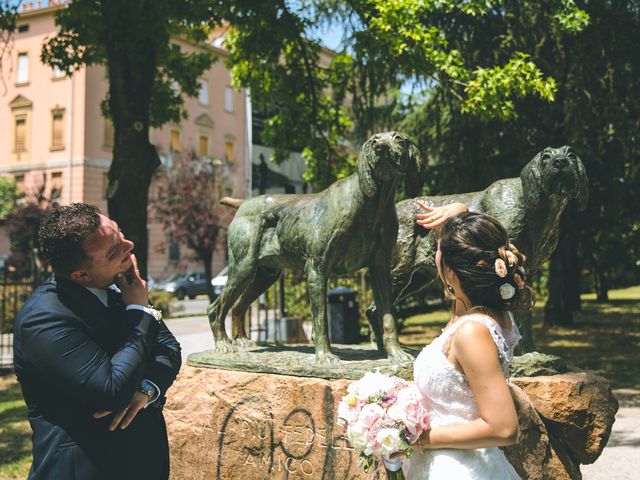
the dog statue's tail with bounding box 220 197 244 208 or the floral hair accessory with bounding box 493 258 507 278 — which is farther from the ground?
the dog statue's tail with bounding box 220 197 244 208

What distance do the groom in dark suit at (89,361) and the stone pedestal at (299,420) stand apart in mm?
1883

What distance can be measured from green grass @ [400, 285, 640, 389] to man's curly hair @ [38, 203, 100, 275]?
254 inches

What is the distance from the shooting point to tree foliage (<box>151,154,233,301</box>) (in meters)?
29.8

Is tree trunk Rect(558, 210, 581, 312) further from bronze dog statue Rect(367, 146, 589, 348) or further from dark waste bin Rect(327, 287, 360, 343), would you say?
bronze dog statue Rect(367, 146, 589, 348)

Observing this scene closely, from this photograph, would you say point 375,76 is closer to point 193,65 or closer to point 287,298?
point 193,65

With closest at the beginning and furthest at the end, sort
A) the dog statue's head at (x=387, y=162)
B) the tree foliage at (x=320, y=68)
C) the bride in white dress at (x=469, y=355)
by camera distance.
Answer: the bride in white dress at (x=469, y=355) < the dog statue's head at (x=387, y=162) < the tree foliage at (x=320, y=68)

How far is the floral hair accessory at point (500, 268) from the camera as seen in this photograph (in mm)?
2486

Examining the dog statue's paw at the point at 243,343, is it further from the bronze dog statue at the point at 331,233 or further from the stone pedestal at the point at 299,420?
the stone pedestal at the point at 299,420

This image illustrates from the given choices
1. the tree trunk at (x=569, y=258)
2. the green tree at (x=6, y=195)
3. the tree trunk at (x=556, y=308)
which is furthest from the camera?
the green tree at (x=6, y=195)

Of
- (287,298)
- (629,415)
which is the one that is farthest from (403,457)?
(287,298)

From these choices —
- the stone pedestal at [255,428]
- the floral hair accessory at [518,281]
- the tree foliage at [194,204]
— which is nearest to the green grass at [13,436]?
the stone pedestal at [255,428]

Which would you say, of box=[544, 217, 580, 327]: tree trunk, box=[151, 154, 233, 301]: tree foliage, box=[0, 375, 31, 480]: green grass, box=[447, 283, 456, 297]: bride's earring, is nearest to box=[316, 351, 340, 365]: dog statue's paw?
box=[447, 283, 456, 297]: bride's earring

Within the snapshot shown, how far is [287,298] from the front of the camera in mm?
17656

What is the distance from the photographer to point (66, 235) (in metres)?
2.67
